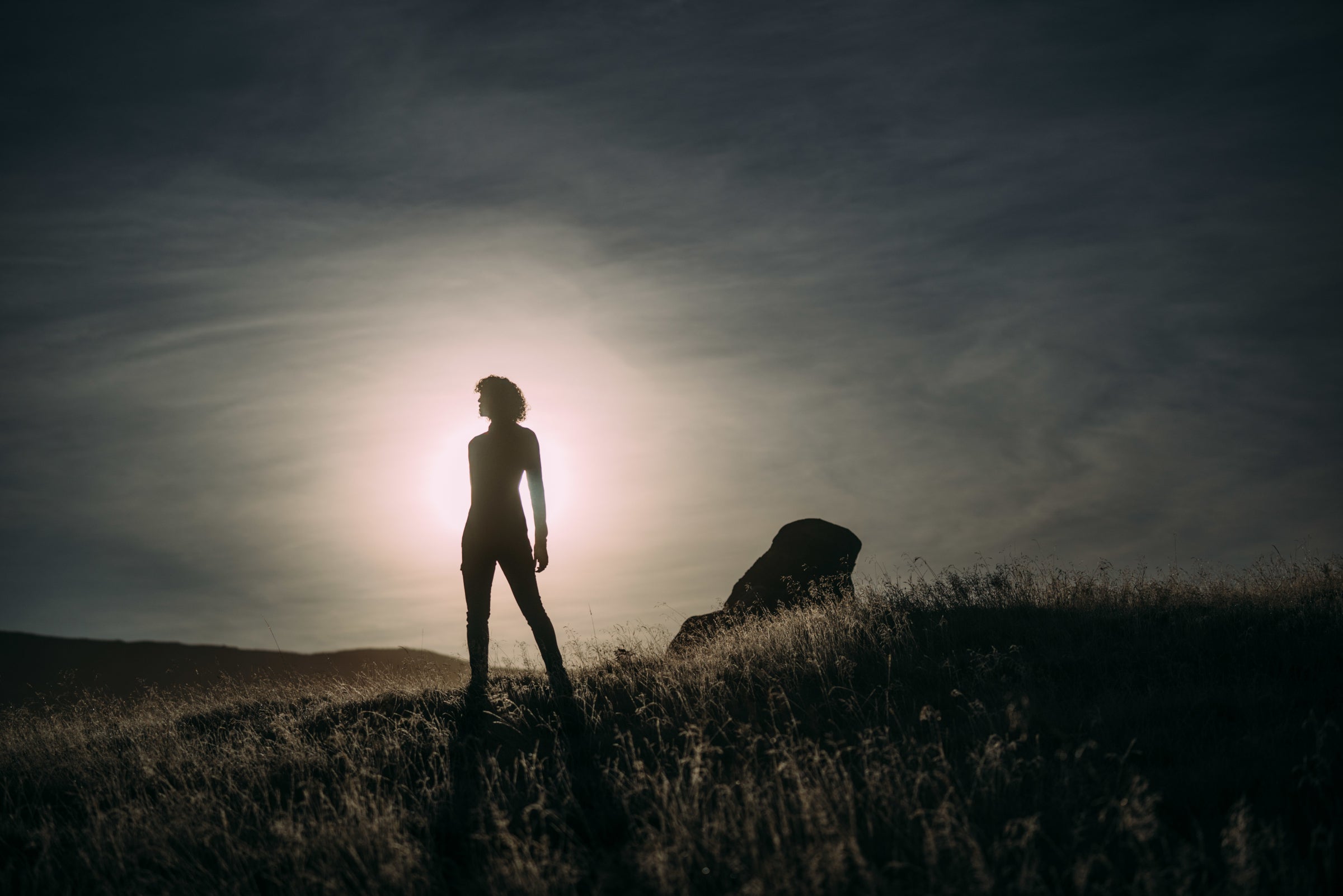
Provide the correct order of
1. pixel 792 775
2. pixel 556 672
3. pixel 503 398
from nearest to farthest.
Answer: pixel 792 775
pixel 556 672
pixel 503 398

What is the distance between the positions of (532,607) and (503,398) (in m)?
2.02

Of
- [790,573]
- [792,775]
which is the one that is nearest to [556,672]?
[792,775]

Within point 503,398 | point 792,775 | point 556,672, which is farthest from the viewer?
point 503,398

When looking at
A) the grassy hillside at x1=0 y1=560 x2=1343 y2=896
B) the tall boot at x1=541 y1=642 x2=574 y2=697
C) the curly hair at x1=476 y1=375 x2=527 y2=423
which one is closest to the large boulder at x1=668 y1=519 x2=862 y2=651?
the grassy hillside at x1=0 y1=560 x2=1343 y2=896

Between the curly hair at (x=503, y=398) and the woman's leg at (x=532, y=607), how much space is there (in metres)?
1.33

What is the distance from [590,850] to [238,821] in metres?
2.46

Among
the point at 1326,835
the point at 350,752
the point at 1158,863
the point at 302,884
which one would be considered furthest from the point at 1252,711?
the point at 350,752

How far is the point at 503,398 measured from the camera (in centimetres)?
759

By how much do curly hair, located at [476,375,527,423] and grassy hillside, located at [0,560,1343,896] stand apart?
8.60 ft

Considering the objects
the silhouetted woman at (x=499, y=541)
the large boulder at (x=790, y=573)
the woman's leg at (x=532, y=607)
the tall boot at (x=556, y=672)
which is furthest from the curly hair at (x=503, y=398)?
the large boulder at (x=790, y=573)

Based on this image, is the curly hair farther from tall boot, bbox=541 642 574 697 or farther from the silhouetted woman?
tall boot, bbox=541 642 574 697

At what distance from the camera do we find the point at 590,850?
12.9 ft

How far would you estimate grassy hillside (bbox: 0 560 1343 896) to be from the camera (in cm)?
340

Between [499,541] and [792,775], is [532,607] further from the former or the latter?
[792,775]
